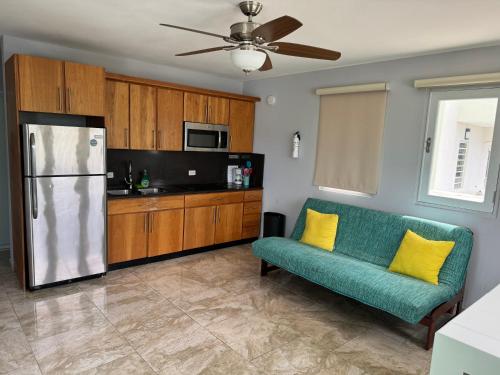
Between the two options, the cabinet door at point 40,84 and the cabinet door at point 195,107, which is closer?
the cabinet door at point 40,84

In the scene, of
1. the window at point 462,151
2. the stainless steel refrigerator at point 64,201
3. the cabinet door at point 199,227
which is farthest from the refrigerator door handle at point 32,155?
the window at point 462,151

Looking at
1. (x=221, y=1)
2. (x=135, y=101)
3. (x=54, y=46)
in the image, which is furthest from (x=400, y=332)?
(x=54, y=46)

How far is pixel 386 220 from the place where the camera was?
3.40m

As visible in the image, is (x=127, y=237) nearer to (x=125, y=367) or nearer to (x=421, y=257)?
(x=125, y=367)

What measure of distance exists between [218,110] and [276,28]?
2804 mm

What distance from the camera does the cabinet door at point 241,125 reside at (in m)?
4.78

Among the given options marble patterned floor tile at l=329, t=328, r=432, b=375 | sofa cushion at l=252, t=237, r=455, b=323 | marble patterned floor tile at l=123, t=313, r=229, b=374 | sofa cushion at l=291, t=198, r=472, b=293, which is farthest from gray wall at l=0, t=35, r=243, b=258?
marble patterned floor tile at l=329, t=328, r=432, b=375

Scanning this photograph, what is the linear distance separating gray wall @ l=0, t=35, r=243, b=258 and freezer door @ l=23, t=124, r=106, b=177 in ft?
3.28

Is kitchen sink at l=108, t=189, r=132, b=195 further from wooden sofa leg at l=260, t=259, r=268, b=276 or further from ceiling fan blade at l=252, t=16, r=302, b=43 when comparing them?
ceiling fan blade at l=252, t=16, r=302, b=43

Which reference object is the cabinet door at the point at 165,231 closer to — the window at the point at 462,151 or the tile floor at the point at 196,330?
the tile floor at the point at 196,330

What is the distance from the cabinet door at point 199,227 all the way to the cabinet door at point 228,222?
97 millimetres

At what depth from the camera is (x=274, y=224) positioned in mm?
4633

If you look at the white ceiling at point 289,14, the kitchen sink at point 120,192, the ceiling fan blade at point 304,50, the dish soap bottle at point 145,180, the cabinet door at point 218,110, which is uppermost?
the white ceiling at point 289,14

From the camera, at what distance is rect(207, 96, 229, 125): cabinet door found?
14.8 feet
